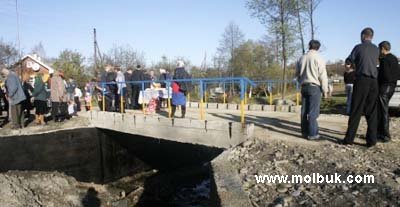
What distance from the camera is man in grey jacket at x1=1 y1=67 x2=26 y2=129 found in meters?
10.5

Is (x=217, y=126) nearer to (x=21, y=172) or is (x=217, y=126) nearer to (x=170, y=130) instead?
(x=170, y=130)

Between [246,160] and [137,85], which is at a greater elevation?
[137,85]

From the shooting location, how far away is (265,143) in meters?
6.70

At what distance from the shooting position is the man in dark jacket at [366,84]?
5910 mm

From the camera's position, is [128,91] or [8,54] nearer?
[128,91]

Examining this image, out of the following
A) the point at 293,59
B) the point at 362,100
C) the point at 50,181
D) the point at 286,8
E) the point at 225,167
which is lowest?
the point at 50,181

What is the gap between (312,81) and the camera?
6.51 meters

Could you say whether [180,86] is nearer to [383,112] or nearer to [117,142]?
[117,142]

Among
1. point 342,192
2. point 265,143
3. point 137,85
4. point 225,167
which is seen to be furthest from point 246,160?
point 137,85

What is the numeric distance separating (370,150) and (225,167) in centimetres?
240

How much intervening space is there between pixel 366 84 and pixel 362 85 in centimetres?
6

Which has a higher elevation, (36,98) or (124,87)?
(124,87)

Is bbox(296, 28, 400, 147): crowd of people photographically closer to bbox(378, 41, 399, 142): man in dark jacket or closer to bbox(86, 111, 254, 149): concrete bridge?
bbox(378, 41, 399, 142): man in dark jacket

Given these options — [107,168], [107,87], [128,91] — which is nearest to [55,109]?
[107,87]
